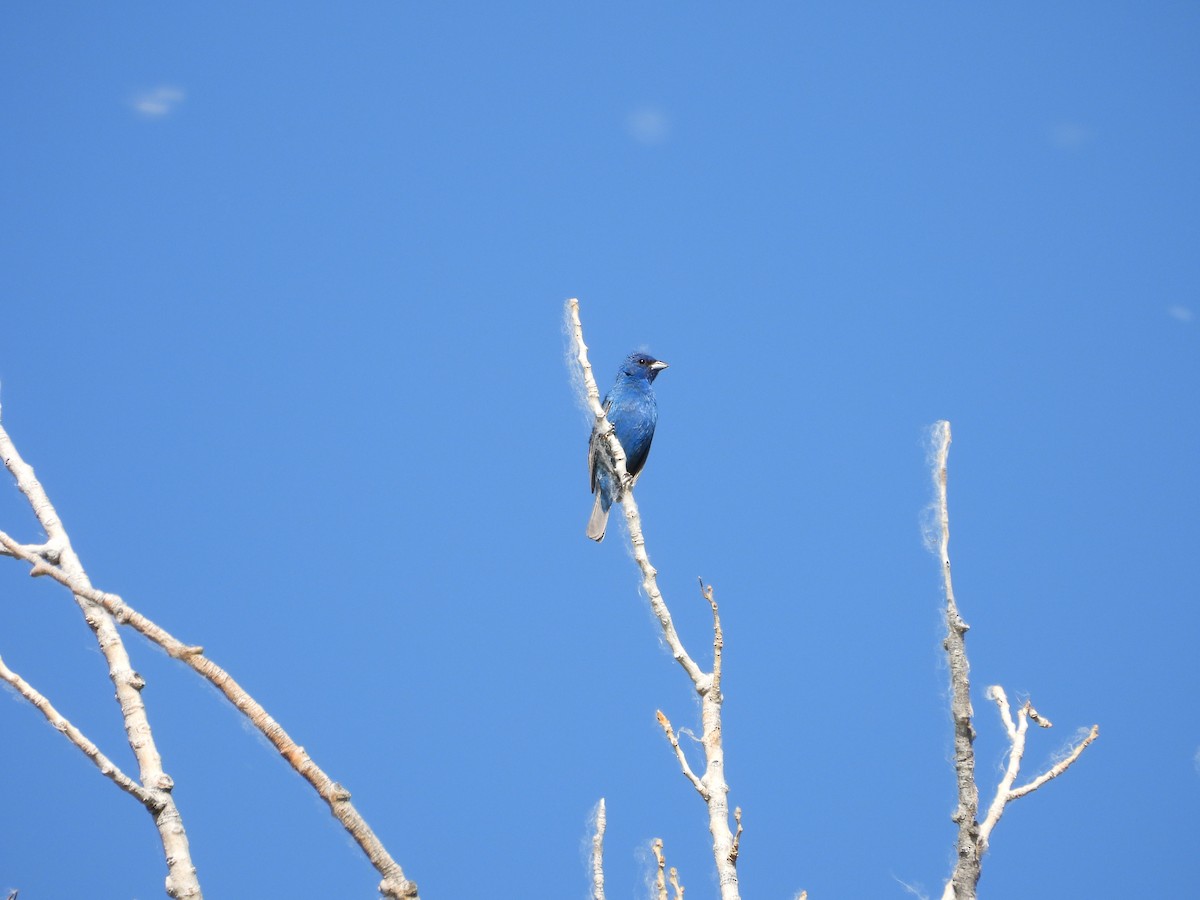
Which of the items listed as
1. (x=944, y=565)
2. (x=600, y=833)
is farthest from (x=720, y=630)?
(x=944, y=565)

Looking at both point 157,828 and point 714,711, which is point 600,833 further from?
point 157,828

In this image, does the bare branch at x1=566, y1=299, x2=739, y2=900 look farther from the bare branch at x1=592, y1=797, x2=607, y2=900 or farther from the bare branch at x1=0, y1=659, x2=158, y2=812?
the bare branch at x1=0, y1=659, x2=158, y2=812

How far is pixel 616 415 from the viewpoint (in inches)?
404

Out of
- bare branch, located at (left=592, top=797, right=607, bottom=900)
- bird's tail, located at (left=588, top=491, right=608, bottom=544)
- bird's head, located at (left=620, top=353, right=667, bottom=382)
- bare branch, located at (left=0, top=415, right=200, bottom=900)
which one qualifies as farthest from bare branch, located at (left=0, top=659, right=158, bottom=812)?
bird's head, located at (left=620, top=353, right=667, bottom=382)

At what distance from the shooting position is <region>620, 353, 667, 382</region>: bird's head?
1064 centimetres

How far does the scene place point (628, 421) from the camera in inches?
403

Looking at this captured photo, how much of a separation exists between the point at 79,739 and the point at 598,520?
26.1 feet

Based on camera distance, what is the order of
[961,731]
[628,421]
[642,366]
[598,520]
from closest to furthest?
1. [961,731]
2. [598,520]
3. [628,421]
4. [642,366]

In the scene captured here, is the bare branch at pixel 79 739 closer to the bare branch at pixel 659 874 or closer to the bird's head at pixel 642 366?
the bare branch at pixel 659 874

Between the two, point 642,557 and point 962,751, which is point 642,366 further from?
point 962,751

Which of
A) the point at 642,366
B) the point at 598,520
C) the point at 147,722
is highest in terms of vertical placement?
the point at 642,366

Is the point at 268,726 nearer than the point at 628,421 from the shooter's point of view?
Yes

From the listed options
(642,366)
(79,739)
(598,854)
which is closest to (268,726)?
(79,739)

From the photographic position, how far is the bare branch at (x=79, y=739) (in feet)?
7.06
